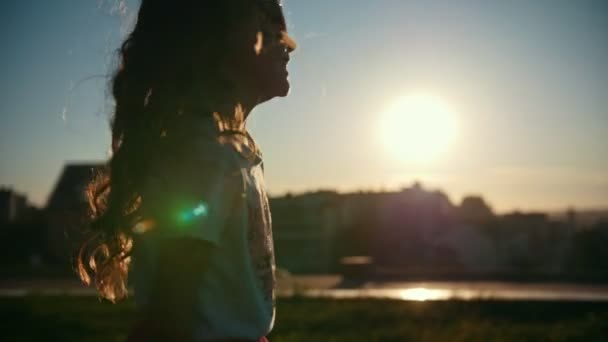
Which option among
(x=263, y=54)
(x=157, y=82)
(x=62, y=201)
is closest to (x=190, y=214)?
(x=157, y=82)

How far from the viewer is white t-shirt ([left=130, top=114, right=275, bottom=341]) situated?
152 centimetres

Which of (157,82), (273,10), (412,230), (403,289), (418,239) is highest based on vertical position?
(273,10)

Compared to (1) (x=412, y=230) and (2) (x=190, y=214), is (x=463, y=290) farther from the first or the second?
(2) (x=190, y=214)

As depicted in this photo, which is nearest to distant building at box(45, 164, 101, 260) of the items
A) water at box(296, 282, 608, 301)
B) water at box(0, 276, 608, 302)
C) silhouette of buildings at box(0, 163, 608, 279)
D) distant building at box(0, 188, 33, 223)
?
silhouette of buildings at box(0, 163, 608, 279)

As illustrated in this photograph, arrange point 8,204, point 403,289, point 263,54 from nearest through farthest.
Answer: point 263,54, point 403,289, point 8,204

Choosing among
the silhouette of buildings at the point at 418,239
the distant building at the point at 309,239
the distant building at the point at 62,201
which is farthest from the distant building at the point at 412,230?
the distant building at the point at 62,201

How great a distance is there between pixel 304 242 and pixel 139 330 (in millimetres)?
22329

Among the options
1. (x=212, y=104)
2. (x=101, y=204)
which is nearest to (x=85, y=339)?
(x=101, y=204)

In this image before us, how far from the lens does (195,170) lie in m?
1.53

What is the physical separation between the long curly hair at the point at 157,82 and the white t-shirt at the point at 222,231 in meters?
0.08

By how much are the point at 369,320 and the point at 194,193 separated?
26.6 feet

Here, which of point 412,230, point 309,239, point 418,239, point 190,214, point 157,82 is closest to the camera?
point 190,214

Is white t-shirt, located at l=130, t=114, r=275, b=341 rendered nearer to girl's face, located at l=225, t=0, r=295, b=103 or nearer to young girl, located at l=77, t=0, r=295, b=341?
young girl, located at l=77, t=0, r=295, b=341

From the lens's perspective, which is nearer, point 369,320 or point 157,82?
point 157,82
